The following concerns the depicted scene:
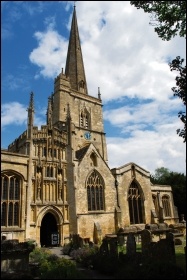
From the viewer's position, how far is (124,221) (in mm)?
29422

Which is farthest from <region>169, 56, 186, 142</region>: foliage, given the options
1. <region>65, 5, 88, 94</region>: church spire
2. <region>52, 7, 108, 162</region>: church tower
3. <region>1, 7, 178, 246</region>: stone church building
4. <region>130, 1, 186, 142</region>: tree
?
<region>65, 5, 88, 94</region>: church spire

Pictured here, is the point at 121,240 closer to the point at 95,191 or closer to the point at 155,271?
the point at 95,191

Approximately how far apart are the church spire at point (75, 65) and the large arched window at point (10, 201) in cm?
2414

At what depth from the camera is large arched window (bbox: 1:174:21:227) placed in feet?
71.1

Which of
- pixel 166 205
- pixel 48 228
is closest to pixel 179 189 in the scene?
pixel 166 205

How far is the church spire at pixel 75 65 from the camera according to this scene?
44031 mm

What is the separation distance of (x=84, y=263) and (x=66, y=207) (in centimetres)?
1035

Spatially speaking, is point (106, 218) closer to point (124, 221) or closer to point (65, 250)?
point (124, 221)

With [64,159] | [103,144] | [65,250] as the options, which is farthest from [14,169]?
[103,144]

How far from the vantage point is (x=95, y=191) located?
28234 mm

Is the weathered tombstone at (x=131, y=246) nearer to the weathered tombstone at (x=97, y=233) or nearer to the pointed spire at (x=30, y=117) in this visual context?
the weathered tombstone at (x=97, y=233)

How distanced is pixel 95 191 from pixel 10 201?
9.35 meters

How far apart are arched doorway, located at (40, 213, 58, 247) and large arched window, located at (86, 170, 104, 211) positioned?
383 cm

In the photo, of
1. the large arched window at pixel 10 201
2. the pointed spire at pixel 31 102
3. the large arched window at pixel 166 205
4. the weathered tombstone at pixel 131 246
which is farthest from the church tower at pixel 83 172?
the large arched window at pixel 166 205
